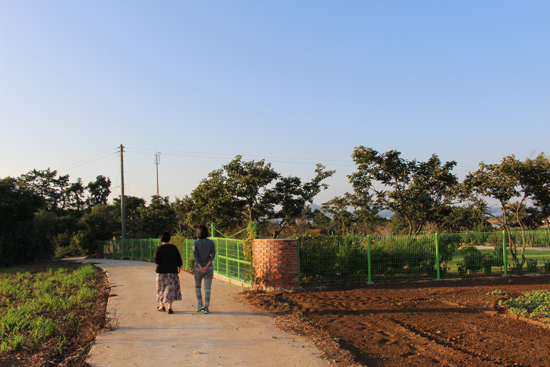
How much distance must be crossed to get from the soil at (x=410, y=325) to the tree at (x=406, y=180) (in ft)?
15.8

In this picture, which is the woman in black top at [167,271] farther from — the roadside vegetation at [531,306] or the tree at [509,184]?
the tree at [509,184]

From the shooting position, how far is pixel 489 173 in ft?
47.1

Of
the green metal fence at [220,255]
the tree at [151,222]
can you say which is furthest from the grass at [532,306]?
the tree at [151,222]

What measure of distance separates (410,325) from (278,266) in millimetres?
4064

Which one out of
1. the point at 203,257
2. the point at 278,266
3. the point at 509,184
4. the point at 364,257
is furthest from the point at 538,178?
the point at 203,257

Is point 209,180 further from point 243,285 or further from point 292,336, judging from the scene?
point 292,336

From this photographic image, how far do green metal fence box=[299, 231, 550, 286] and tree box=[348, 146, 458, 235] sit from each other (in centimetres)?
233

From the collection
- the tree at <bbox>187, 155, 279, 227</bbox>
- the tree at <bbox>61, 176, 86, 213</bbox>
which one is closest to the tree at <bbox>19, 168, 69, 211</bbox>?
the tree at <bbox>61, 176, 86, 213</bbox>

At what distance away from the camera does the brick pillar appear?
1009cm

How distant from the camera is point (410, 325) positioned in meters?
6.70

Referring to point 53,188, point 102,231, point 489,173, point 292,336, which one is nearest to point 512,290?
point 489,173

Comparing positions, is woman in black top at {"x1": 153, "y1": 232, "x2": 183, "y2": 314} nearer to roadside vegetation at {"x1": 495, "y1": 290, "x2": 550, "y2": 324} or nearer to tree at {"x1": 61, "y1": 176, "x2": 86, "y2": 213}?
roadside vegetation at {"x1": 495, "y1": 290, "x2": 550, "y2": 324}

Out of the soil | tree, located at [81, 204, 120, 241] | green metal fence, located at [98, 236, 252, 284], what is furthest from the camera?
tree, located at [81, 204, 120, 241]

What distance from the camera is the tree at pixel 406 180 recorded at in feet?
48.4
